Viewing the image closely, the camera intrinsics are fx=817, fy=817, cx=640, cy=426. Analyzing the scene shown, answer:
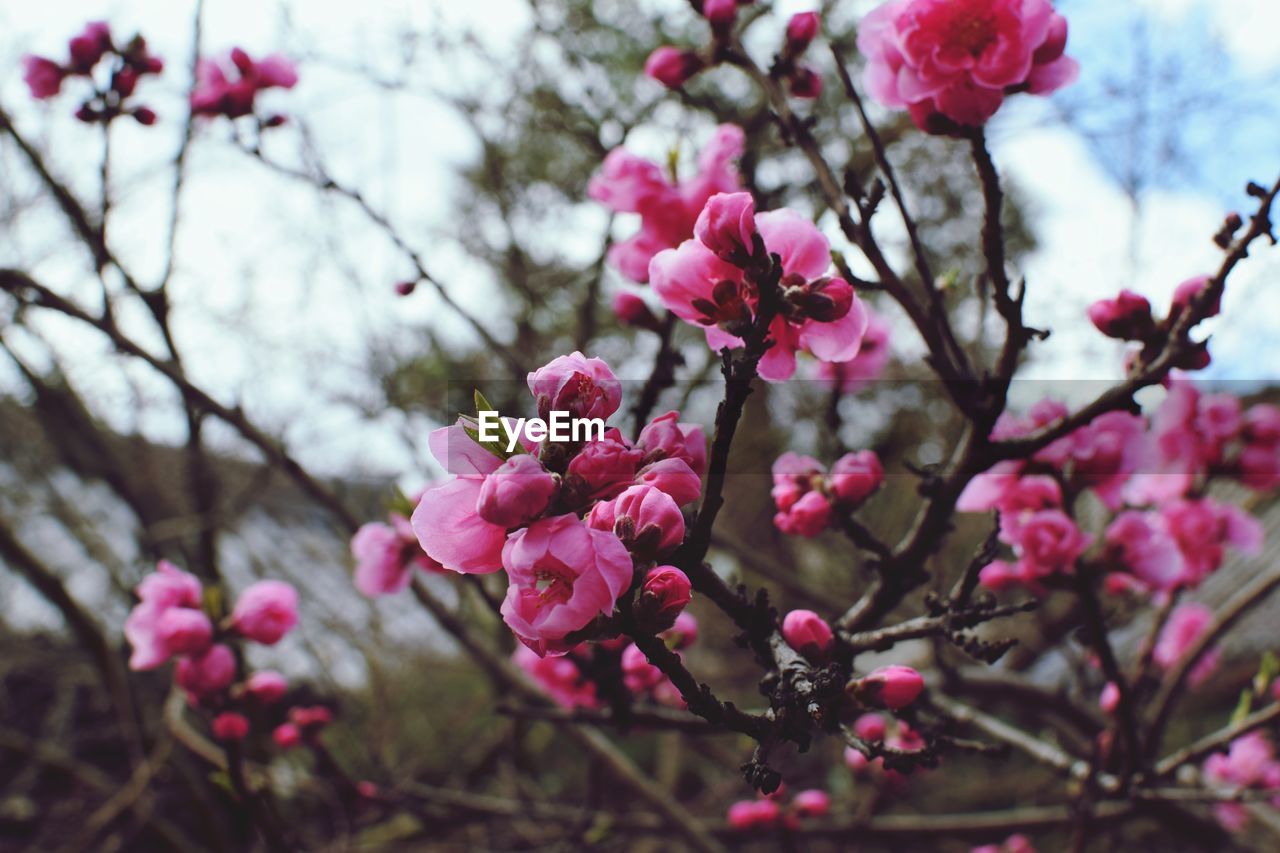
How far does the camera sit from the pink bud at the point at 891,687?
3.22 ft

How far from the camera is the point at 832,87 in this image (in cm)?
509

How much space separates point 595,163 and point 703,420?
6.04 ft

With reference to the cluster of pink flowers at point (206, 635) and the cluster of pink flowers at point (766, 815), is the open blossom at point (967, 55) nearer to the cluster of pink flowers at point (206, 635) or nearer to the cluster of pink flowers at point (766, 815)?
the cluster of pink flowers at point (206, 635)

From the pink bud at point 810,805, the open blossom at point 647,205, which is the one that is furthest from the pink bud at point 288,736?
the open blossom at point 647,205

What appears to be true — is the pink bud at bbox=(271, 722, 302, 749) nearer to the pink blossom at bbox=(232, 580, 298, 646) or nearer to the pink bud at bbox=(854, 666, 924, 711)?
the pink blossom at bbox=(232, 580, 298, 646)

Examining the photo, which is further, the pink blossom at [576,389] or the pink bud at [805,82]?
the pink bud at [805,82]

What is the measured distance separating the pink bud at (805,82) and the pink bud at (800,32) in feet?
0.13

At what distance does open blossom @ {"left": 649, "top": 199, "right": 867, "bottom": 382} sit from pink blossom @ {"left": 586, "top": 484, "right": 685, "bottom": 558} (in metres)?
0.30

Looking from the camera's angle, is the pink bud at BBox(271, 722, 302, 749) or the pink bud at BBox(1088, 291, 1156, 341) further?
the pink bud at BBox(271, 722, 302, 749)

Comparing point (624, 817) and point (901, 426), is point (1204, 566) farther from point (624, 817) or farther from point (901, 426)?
point (901, 426)

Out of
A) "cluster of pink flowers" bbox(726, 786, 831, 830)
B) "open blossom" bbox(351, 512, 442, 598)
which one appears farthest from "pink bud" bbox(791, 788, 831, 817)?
"open blossom" bbox(351, 512, 442, 598)

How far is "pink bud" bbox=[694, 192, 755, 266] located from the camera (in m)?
0.91

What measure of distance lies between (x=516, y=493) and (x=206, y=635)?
125 cm

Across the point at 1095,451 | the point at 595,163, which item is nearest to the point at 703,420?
the point at 595,163
